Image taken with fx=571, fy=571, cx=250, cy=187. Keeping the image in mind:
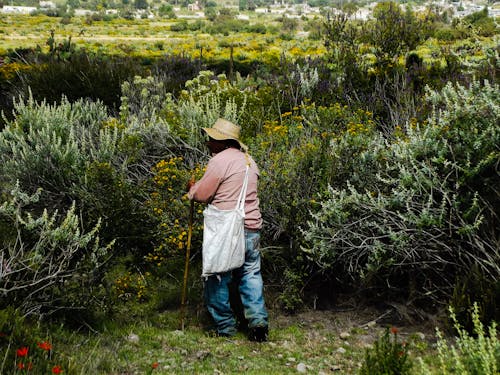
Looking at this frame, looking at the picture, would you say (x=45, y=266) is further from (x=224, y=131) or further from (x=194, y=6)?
(x=194, y=6)

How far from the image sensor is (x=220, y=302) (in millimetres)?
5074

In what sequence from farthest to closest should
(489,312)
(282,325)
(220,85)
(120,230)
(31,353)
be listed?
(220,85) → (120,230) → (282,325) → (489,312) → (31,353)

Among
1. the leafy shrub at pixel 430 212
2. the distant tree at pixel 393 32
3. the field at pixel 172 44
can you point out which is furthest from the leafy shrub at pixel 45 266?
the distant tree at pixel 393 32

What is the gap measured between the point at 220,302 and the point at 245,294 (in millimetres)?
233

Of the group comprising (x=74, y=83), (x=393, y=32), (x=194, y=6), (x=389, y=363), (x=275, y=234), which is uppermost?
(x=194, y=6)

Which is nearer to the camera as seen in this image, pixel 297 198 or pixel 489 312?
pixel 489 312

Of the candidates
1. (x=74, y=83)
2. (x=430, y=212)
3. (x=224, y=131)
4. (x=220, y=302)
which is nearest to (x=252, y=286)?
(x=220, y=302)

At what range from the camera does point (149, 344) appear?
480cm

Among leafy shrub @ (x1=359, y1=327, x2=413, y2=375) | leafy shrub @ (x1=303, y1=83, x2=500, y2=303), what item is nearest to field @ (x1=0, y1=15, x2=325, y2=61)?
leafy shrub @ (x1=303, y1=83, x2=500, y2=303)

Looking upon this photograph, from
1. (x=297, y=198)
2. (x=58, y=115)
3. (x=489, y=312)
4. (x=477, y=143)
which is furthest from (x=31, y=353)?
(x=58, y=115)

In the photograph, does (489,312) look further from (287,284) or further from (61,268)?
(61,268)

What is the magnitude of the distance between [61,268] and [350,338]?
8.59ft

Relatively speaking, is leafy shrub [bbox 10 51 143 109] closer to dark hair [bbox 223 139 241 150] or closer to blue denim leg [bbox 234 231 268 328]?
dark hair [bbox 223 139 241 150]

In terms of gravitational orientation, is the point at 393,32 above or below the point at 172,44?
above
